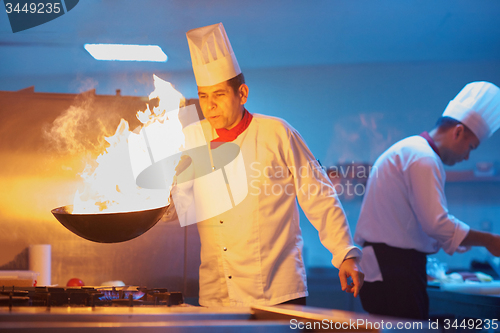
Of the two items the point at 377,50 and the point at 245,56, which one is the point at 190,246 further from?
the point at 377,50

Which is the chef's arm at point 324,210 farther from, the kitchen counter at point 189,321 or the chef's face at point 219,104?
the kitchen counter at point 189,321

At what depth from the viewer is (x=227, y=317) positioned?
933 millimetres

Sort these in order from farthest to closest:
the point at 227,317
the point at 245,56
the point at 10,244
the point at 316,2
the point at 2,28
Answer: the point at 245,56, the point at 316,2, the point at 2,28, the point at 10,244, the point at 227,317

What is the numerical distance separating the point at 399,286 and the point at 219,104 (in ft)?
3.92

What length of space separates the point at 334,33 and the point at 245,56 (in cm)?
77

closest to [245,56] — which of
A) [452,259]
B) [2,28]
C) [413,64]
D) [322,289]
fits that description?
[413,64]

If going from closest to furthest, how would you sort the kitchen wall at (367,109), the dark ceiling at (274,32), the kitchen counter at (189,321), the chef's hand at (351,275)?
the kitchen counter at (189,321)
the chef's hand at (351,275)
the dark ceiling at (274,32)
the kitchen wall at (367,109)

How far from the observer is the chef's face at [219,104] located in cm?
161

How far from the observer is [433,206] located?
1.89 metres

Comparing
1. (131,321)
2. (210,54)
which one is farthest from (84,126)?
(131,321)

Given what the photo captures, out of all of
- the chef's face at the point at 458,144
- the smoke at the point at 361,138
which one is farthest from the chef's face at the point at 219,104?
the smoke at the point at 361,138

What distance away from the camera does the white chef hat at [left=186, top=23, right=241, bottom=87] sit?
1.68 m

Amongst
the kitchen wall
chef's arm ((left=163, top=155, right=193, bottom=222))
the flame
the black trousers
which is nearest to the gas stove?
the flame

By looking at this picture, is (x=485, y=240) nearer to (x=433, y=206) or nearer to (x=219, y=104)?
(x=433, y=206)
